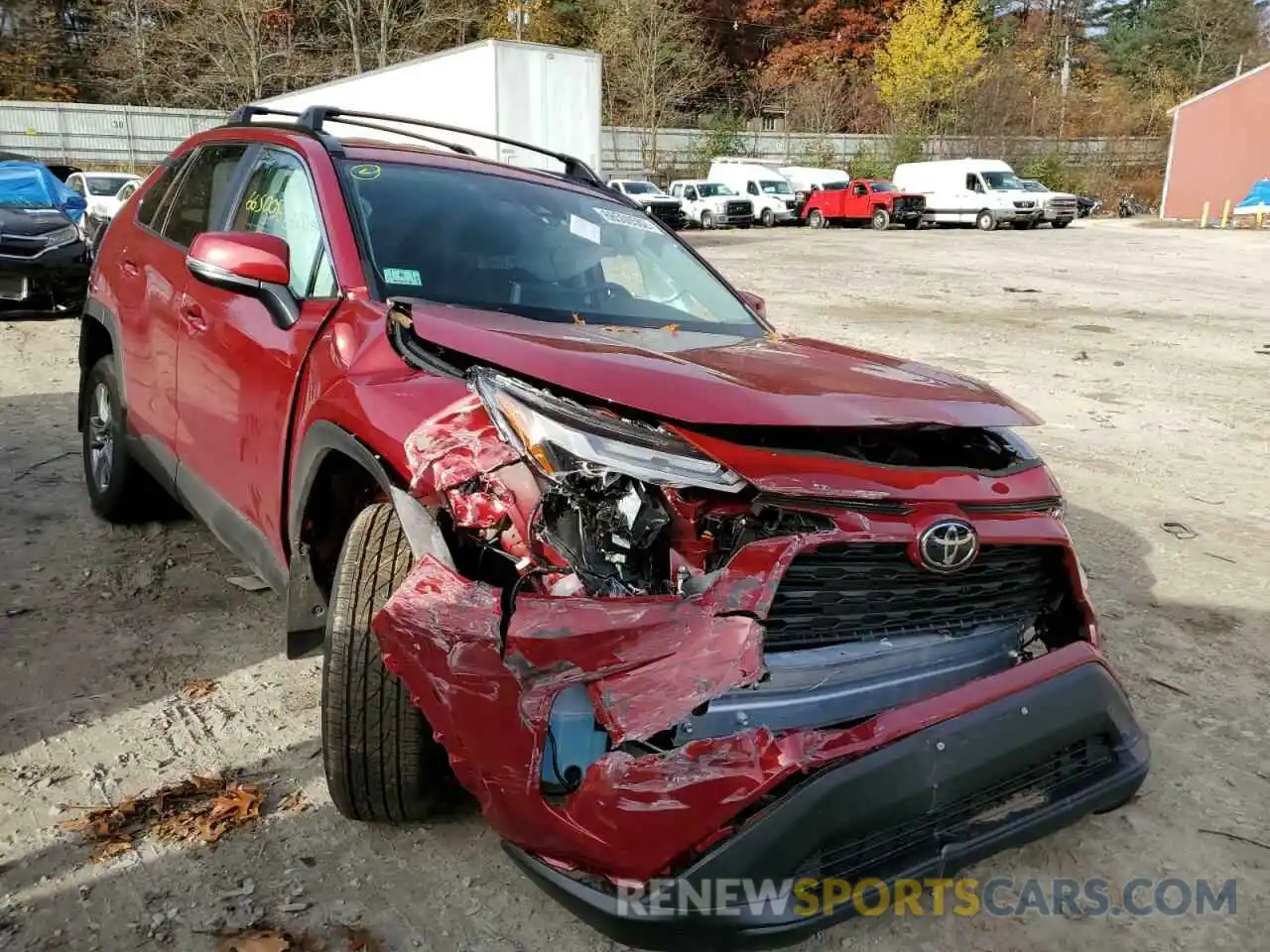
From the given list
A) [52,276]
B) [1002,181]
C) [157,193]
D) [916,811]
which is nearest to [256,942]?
[916,811]

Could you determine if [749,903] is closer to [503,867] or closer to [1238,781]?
[503,867]

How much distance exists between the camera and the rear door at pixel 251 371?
115 inches

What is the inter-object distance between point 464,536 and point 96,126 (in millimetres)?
41092

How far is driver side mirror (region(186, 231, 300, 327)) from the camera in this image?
111 inches

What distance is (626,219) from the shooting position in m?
3.85

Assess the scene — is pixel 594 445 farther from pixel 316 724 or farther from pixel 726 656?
pixel 316 724

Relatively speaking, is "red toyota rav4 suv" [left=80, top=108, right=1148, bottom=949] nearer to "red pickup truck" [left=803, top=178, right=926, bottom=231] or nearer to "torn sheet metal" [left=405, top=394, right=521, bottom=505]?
"torn sheet metal" [left=405, top=394, right=521, bottom=505]

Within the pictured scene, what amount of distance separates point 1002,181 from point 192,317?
33630 mm

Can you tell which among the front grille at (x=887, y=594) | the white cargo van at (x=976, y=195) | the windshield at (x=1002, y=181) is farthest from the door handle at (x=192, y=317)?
the windshield at (x=1002, y=181)

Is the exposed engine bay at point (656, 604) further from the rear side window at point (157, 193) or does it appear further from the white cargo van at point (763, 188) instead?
the white cargo van at point (763, 188)

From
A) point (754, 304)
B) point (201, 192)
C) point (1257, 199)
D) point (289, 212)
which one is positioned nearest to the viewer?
point (289, 212)

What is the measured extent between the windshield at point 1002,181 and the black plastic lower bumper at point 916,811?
33.9 m

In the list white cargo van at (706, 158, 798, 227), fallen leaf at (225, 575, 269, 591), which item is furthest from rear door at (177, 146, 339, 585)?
white cargo van at (706, 158, 798, 227)

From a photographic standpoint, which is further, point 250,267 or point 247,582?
point 247,582
